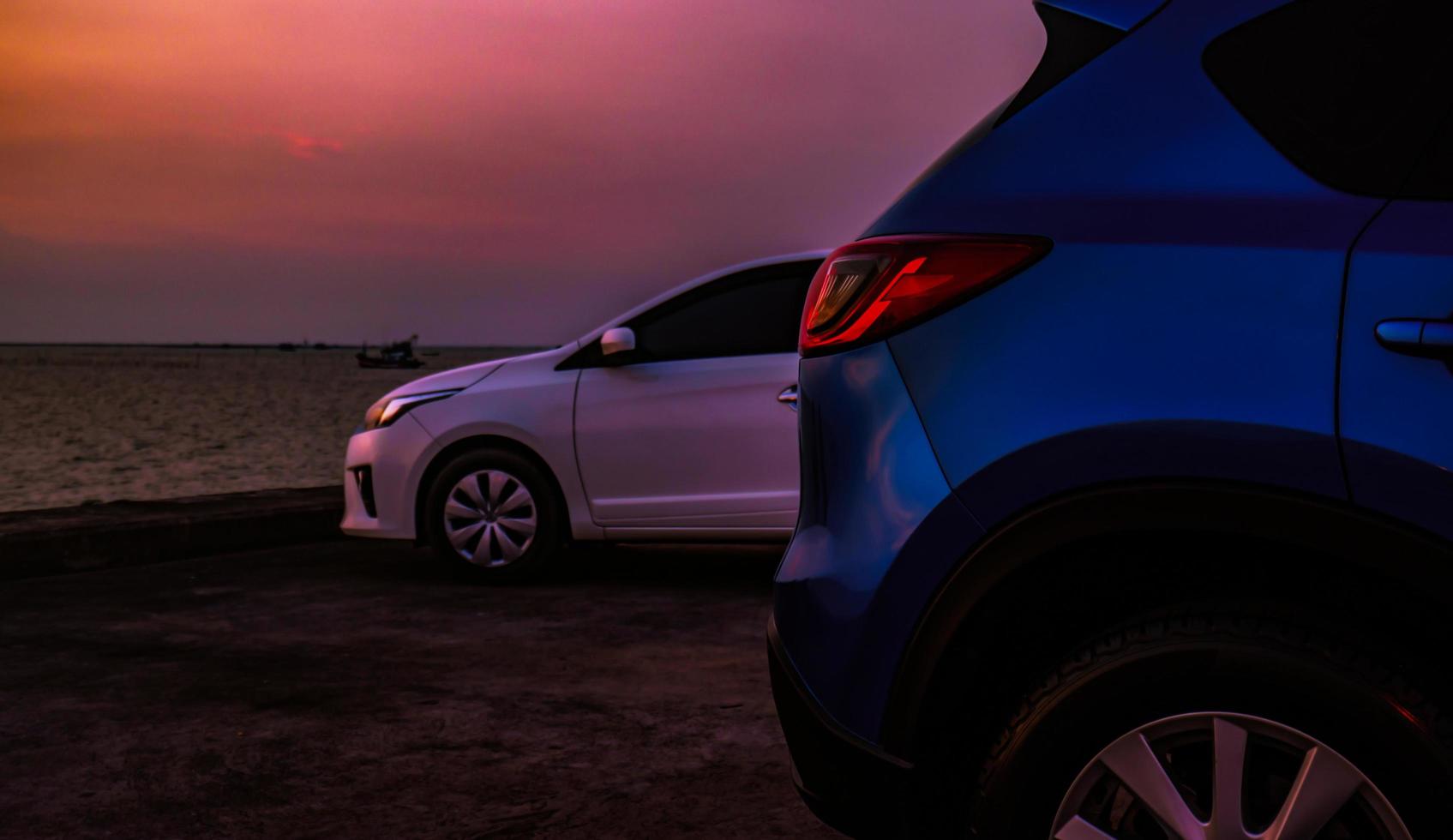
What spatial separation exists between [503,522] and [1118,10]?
5734 mm

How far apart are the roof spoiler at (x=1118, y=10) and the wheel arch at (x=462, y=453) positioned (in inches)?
216

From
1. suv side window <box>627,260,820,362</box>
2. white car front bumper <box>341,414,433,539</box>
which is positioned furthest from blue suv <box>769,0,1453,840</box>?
white car front bumper <box>341,414,433,539</box>

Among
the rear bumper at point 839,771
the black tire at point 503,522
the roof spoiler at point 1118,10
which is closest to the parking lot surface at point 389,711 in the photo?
the black tire at point 503,522

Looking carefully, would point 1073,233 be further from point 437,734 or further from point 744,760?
point 437,734

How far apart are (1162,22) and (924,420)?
749 millimetres

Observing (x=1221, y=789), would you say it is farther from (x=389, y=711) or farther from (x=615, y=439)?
(x=615, y=439)

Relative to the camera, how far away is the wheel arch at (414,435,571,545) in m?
7.68

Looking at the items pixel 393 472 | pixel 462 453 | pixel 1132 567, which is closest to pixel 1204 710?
pixel 1132 567

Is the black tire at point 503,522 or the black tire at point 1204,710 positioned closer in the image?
the black tire at point 1204,710

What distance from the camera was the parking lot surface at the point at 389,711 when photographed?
12.5 ft

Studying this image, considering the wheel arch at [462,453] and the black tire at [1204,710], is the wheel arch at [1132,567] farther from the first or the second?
the wheel arch at [462,453]

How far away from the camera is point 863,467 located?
2.40 metres

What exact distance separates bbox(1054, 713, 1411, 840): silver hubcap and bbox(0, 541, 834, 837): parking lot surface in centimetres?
149

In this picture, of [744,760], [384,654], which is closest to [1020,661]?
[744,760]
